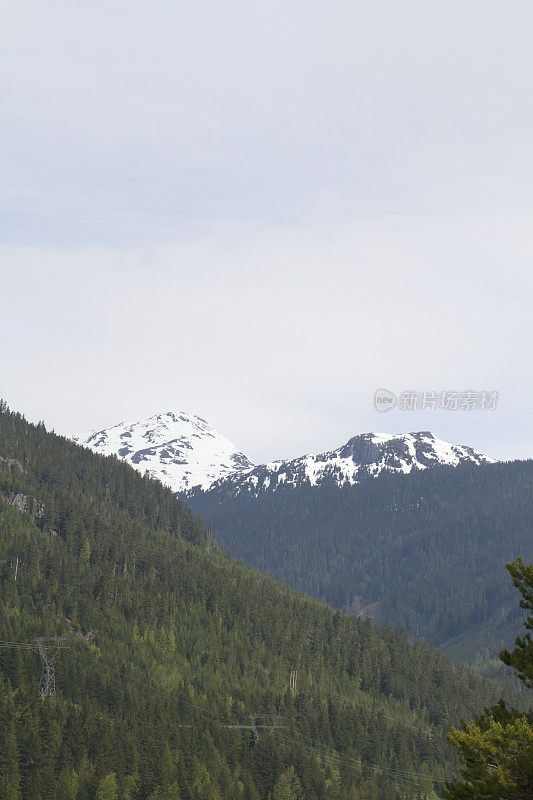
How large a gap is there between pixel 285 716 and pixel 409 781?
25021 mm

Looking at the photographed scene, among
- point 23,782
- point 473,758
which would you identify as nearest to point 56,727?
point 23,782

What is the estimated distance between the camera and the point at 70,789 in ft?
368

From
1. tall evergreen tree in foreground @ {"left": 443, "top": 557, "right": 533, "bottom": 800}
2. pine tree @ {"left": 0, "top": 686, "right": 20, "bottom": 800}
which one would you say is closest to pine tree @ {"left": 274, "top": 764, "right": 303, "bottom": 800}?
pine tree @ {"left": 0, "top": 686, "right": 20, "bottom": 800}

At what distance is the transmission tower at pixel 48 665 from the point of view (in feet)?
410

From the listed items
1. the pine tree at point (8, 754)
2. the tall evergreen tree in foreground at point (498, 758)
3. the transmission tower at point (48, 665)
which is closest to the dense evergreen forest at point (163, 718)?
the pine tree at point (8, 754)

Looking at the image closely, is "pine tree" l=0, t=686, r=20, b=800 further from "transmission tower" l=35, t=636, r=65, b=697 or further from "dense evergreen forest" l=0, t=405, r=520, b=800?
"transmission tower" l=35, t=636, r=65, b=697

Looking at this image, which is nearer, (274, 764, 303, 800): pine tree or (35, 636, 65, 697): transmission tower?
(35, 636, 65, 697): transmission tower

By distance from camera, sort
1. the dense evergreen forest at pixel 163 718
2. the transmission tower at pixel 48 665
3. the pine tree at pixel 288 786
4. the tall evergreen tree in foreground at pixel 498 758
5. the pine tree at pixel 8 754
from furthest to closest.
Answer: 1. the pine tree at pixel 288 786
2. the transmission tower at pixel 48 665
3. the dense evergreen forest at pixel 163 718
4. the pine tree at pixel 8 754
5. the tall evergreen tree in foreground at pixel 498 758

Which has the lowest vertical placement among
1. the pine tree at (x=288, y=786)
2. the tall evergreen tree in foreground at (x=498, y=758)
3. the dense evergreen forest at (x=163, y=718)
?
the pine tree at (x=288, y=786)

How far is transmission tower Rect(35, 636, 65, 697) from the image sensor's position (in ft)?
410

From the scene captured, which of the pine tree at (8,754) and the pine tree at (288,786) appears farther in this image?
the pine tree at (288,786)

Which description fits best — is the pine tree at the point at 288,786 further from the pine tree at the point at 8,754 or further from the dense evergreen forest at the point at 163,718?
the pine tree at the point at 8,754

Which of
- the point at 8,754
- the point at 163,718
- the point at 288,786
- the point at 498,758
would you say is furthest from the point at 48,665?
the point at 498,758

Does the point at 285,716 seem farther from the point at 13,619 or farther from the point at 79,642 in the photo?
the point at 13,619
